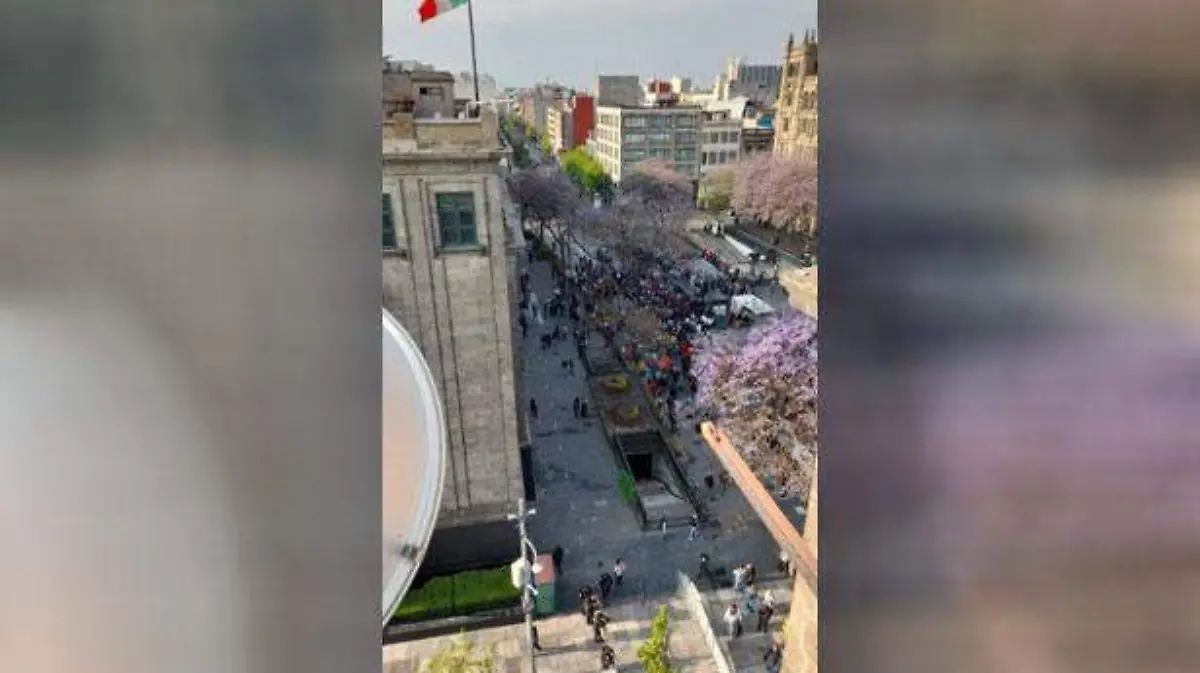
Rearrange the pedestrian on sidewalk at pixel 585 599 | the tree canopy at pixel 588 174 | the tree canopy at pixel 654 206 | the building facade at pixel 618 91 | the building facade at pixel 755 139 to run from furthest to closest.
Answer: the building facade at pixel 618 91 → the tree canopy at pixel 588 174 → the tree canopy at pixel 654 206 → the building facade at pixel 755 139 → the pedestrian on sidewalk at pixel 585 599

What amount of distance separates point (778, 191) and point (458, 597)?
15.6 ft

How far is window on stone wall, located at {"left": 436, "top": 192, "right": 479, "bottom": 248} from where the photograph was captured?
20.8 ft

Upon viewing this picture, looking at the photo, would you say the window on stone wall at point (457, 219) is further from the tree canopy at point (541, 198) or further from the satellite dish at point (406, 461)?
the tree canopy at point (541, 198)

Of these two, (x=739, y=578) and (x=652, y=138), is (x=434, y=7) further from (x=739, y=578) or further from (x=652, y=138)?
(x=652, y=138)

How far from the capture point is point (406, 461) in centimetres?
127

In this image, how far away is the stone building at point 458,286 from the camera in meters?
6.20

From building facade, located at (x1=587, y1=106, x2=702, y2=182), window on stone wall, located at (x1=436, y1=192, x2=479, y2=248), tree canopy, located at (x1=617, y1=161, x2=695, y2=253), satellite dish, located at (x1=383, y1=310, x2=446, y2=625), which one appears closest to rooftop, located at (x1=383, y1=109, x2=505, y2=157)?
Result: window on stone wall, located at (x1=436, y1=192, x2=479, y2=248)

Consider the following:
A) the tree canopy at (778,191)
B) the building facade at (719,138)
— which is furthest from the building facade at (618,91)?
Result: the tree canopy at (778,191)

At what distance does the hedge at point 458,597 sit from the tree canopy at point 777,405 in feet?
7.20
